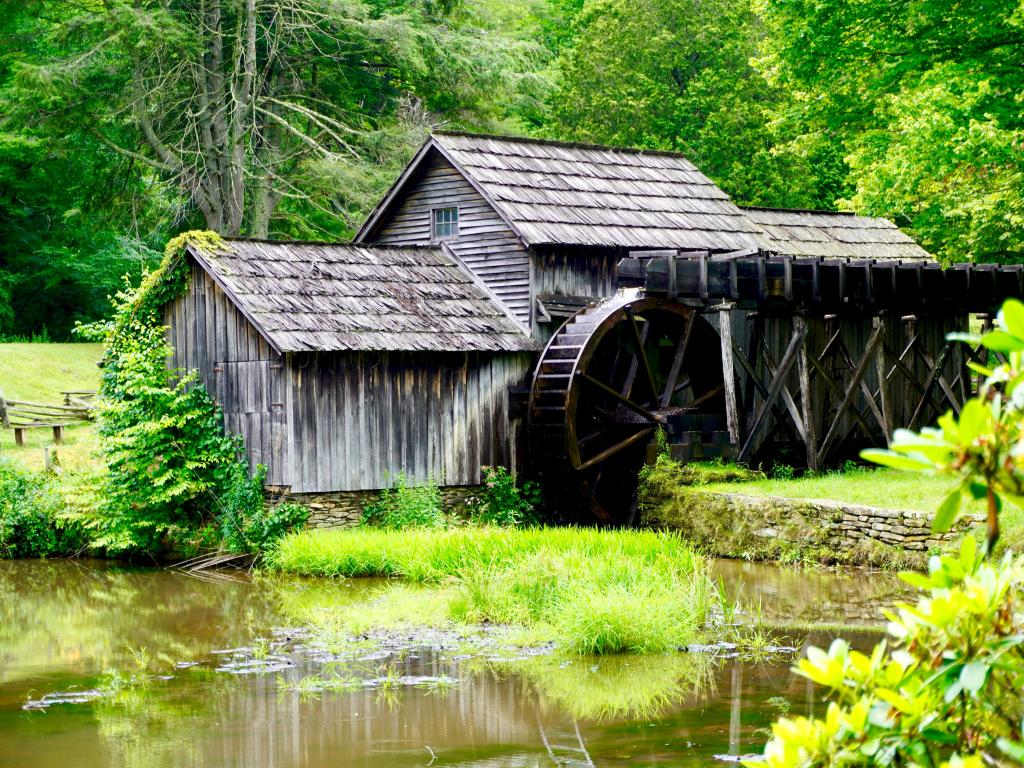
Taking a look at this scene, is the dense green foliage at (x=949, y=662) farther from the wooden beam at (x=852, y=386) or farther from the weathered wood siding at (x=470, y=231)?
the wooden beam at (x=852, y=386)

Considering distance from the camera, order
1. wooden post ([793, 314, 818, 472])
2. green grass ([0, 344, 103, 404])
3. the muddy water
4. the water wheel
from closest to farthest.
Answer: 1. the muddy water
2. the water wheel
3. wooden post ([793, 314, 818, 472])
4. green grass ([0, 344, 103, 404])

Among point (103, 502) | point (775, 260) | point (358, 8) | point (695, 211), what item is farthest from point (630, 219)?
point (358, 8)

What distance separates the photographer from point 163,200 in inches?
1282

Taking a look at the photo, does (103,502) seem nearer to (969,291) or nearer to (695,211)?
(695,211)

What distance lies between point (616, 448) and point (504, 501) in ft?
5.99

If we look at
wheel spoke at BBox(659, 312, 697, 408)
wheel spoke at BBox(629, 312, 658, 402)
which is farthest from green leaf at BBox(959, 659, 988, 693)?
wheel spoke at BBox(659, 312, 697, 408)

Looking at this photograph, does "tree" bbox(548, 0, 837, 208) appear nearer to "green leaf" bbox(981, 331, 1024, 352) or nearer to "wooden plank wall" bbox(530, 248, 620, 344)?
"wooden plank wall" bbox(530, 248, 620, 344)

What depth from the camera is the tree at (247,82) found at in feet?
94.9

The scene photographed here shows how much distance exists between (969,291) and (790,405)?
12.5 feet

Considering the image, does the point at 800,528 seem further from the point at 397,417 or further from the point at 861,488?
the point at 397,417

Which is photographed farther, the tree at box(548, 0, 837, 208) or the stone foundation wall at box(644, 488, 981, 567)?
the tree at box(548, 0, 837, 208)

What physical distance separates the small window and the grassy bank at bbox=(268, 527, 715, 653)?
22.2ft

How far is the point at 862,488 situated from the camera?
1772cm

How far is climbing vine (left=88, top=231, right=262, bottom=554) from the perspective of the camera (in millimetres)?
17969
